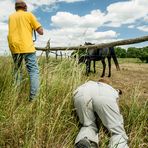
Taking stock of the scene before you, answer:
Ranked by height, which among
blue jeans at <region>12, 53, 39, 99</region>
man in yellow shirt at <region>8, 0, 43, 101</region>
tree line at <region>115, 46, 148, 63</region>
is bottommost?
tree line at <region>115, 46, 148, 63</region>

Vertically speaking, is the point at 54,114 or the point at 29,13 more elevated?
the point at 29,13

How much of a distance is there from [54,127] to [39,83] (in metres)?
1.37

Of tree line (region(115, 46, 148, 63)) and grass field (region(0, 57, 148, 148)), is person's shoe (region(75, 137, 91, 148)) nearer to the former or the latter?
grass field (region(0, 57, 148, 148))

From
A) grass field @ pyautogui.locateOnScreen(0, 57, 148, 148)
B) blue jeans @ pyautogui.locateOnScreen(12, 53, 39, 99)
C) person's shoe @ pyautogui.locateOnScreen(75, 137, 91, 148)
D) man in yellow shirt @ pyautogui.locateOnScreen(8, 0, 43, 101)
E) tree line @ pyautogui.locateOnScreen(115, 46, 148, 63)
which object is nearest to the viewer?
grass field @ pyautogui.locateOnScreen(0, 57, 148, 148)

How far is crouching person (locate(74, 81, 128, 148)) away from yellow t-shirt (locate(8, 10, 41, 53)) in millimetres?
1400

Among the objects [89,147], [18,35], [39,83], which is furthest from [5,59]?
[89,147]

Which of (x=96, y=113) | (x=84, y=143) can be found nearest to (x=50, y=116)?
(x=84, y=143)

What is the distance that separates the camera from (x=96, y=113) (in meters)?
5.15

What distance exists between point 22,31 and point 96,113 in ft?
6.57

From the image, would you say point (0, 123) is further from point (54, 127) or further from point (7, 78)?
point (7, 78)

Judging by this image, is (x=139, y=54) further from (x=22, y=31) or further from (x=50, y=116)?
(x=50, y=116)

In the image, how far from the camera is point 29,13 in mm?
6383

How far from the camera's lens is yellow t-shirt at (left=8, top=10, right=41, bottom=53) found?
6211 millimetres

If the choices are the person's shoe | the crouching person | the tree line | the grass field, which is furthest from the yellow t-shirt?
the tree line
